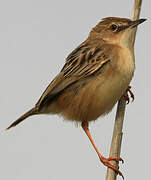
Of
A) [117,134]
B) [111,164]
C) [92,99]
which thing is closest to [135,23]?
[92,99]

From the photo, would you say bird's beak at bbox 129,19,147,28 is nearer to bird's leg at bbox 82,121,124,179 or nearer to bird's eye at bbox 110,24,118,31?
bird's eye at bbox 110,24,118,31

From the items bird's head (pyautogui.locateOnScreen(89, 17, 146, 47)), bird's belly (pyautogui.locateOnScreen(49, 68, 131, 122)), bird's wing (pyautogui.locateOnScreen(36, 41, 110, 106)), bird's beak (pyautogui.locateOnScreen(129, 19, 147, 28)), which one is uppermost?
bird's beak (pyautogui.locateOnScreen(129, 19, 147, 28))

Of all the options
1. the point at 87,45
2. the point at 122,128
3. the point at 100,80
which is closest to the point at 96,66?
the point at 100,80

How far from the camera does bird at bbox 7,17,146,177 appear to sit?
5.18 meters

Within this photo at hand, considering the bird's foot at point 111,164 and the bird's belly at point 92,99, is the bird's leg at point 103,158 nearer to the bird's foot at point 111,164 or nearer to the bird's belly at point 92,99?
the bird's foot at point 111,164

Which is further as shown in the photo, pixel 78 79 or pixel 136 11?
pixel 78 79

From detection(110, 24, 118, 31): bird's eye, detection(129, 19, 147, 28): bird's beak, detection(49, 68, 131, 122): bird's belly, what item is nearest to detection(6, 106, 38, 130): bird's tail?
detection(49, 68, 131, 122): bird's belly

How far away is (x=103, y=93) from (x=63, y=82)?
1.88 ft

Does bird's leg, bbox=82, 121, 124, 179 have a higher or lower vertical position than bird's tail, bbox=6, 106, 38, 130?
lower

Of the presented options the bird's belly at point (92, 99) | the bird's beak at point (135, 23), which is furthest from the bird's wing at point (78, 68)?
the bird's beak at point (135, 23)

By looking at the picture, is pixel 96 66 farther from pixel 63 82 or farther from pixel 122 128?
pixel 122 128

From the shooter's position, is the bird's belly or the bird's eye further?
the bird's eye

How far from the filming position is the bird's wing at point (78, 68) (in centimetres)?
534

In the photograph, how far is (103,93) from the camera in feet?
17.2
